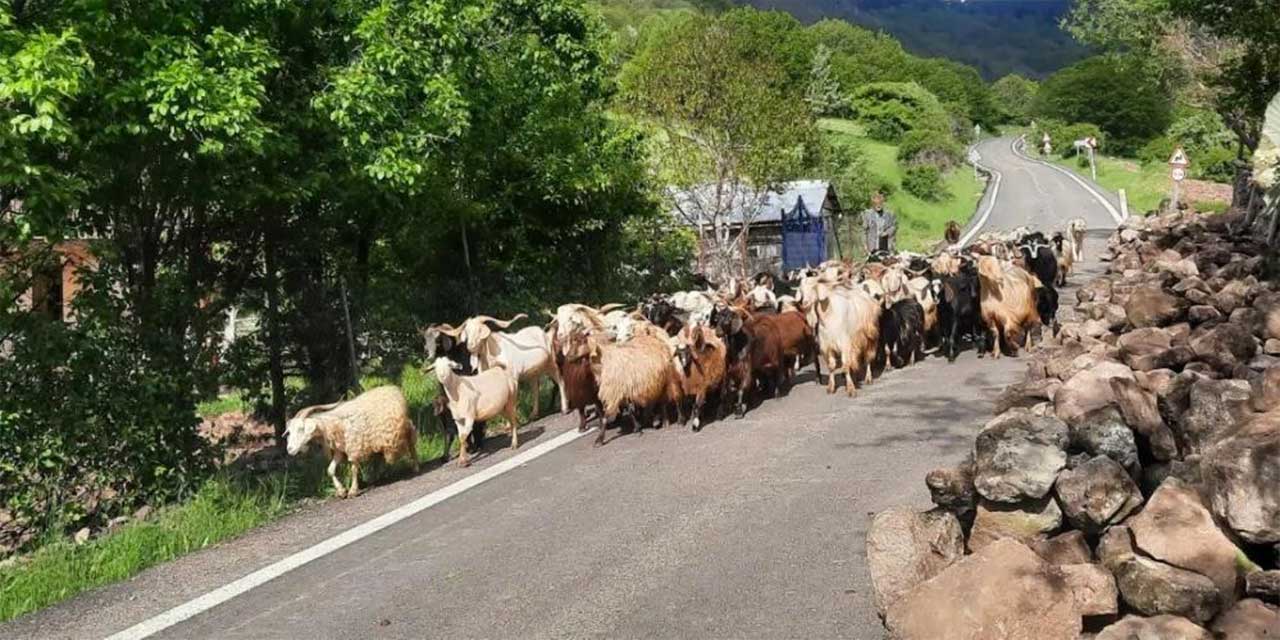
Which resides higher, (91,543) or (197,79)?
(197,79)

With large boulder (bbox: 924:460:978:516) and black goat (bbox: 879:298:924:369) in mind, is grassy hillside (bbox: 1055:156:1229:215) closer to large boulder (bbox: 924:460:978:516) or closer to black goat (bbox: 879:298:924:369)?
black goat (bbox: 879:298:924:369)

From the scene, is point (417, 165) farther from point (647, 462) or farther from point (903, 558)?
point (903, 558)

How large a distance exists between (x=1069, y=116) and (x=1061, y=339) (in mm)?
101526

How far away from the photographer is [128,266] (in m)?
9.23

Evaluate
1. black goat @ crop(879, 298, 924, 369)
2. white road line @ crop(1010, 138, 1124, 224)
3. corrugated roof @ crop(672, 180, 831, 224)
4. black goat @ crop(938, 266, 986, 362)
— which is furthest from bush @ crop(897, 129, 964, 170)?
black goat @ crop(879, 298, 924, 369)

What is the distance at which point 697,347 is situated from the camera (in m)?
10.0

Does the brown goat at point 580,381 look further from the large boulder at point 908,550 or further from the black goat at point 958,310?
the large boulder at point 908,550

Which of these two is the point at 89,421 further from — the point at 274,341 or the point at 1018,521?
the point at 1018,521

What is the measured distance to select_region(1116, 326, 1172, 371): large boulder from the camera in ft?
17.5

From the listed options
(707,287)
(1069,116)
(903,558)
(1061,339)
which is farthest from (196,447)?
(1069,116)

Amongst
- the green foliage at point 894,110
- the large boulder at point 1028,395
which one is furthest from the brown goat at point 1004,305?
the green foliage at point 894,110

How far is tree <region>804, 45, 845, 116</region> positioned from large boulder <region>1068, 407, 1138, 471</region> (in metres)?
69.8

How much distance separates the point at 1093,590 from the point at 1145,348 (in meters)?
2.71

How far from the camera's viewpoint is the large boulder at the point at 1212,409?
4.15 m
